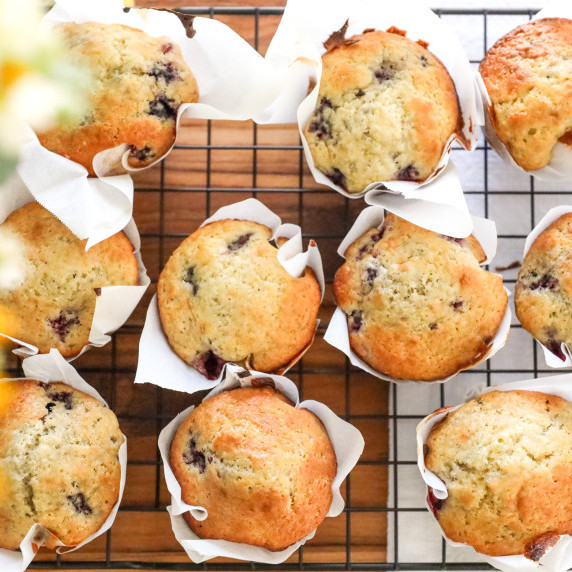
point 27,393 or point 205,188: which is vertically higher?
point 205,188

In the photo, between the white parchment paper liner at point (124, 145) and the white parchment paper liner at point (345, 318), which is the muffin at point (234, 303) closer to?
the white parchment paper liner at point (345, 318)

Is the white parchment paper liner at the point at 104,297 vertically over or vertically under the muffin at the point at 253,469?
over

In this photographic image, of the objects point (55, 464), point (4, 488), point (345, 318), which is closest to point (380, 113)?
point (345, 318)

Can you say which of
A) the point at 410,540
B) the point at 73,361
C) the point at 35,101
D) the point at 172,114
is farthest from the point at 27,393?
the point at 35,101

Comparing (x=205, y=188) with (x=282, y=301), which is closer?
(x=282, y=301)

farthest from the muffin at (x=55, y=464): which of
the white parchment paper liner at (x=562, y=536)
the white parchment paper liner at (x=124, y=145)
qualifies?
the white parchment paper liner at (x=562, y=536)

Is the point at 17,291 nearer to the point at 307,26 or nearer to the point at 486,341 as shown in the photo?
the point at 307,26
